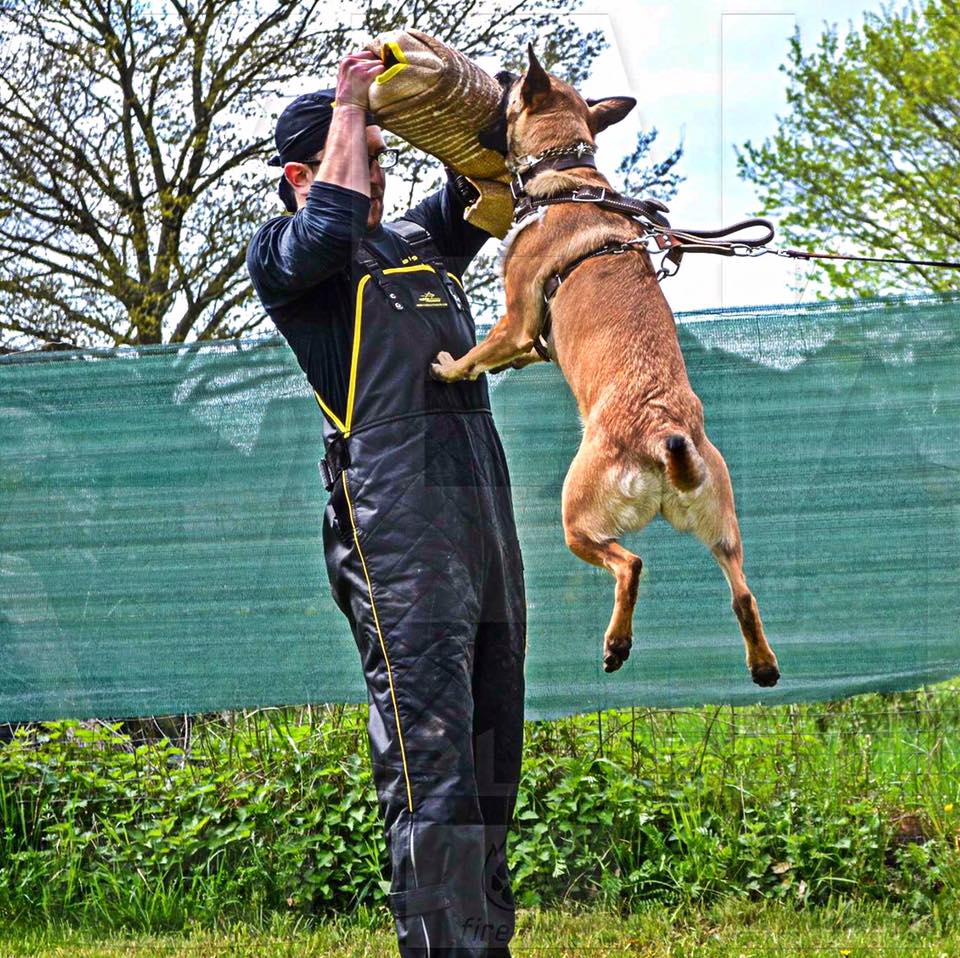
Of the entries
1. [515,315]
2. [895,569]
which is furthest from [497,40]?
[515,315]

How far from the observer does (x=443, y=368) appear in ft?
8.58

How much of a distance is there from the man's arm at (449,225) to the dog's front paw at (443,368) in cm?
48

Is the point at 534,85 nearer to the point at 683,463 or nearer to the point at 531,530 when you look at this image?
the point at 683,463

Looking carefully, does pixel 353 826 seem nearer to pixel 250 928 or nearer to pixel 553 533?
pixel 250 928

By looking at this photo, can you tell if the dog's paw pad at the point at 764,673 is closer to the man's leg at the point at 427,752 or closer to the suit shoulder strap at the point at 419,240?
the man's leg at the point at 427,752

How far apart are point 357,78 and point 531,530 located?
2.12 meters

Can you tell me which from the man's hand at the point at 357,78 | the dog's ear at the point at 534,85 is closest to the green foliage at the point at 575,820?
the dog's ear at the point at 534,85

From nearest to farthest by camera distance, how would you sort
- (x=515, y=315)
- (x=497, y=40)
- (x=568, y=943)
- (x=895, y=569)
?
(x=515, y=315) < (x=568, y=943) < (x=895, y=569) < (x=497, y=40)

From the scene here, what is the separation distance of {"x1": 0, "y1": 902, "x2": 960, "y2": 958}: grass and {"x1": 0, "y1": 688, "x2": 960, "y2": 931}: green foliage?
0.27 feet

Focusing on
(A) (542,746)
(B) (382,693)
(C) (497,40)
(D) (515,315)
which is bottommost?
(A) (542,746)

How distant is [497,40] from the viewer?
19.0 ft

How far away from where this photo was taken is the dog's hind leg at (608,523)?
7.44ft

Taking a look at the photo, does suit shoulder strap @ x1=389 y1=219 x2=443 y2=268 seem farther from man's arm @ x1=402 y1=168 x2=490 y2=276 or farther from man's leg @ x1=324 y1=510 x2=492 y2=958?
man's leg @ x1=324 y1=510 x2=492 y2=958

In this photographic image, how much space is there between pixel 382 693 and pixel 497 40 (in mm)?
4208
